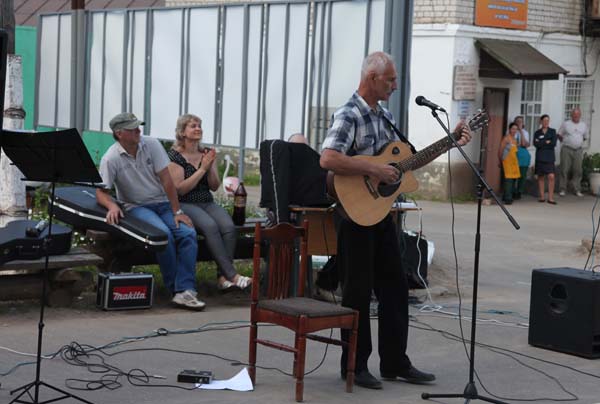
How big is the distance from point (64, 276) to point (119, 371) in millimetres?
2007

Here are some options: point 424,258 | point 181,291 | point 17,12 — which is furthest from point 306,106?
point 17,12

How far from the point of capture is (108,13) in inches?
701

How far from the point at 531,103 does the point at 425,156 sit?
681 inches

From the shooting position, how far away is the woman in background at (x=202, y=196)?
32.1 ft

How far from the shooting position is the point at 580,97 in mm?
25375

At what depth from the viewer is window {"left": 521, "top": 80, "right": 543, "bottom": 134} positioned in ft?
77.4

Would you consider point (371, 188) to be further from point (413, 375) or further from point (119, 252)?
point (119, 252)

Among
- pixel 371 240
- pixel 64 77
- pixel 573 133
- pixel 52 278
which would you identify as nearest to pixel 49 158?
pixel 371 240

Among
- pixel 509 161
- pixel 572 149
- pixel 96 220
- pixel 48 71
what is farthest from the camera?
pixel 572 149

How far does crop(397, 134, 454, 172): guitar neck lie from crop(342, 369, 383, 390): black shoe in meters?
1.31

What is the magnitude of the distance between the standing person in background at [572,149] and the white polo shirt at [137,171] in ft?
50.5

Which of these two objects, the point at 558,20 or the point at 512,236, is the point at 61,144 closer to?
the point at 512,236

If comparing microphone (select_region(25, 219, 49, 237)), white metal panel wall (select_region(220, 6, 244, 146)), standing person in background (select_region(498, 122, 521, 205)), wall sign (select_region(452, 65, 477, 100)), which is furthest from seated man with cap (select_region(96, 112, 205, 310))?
standing person in background (select_region(498, 122, 521, 205))

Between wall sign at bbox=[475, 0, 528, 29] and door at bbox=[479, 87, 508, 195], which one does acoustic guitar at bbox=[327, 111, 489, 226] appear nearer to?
wall sign at bbox=[475, 0, 528, 29]
